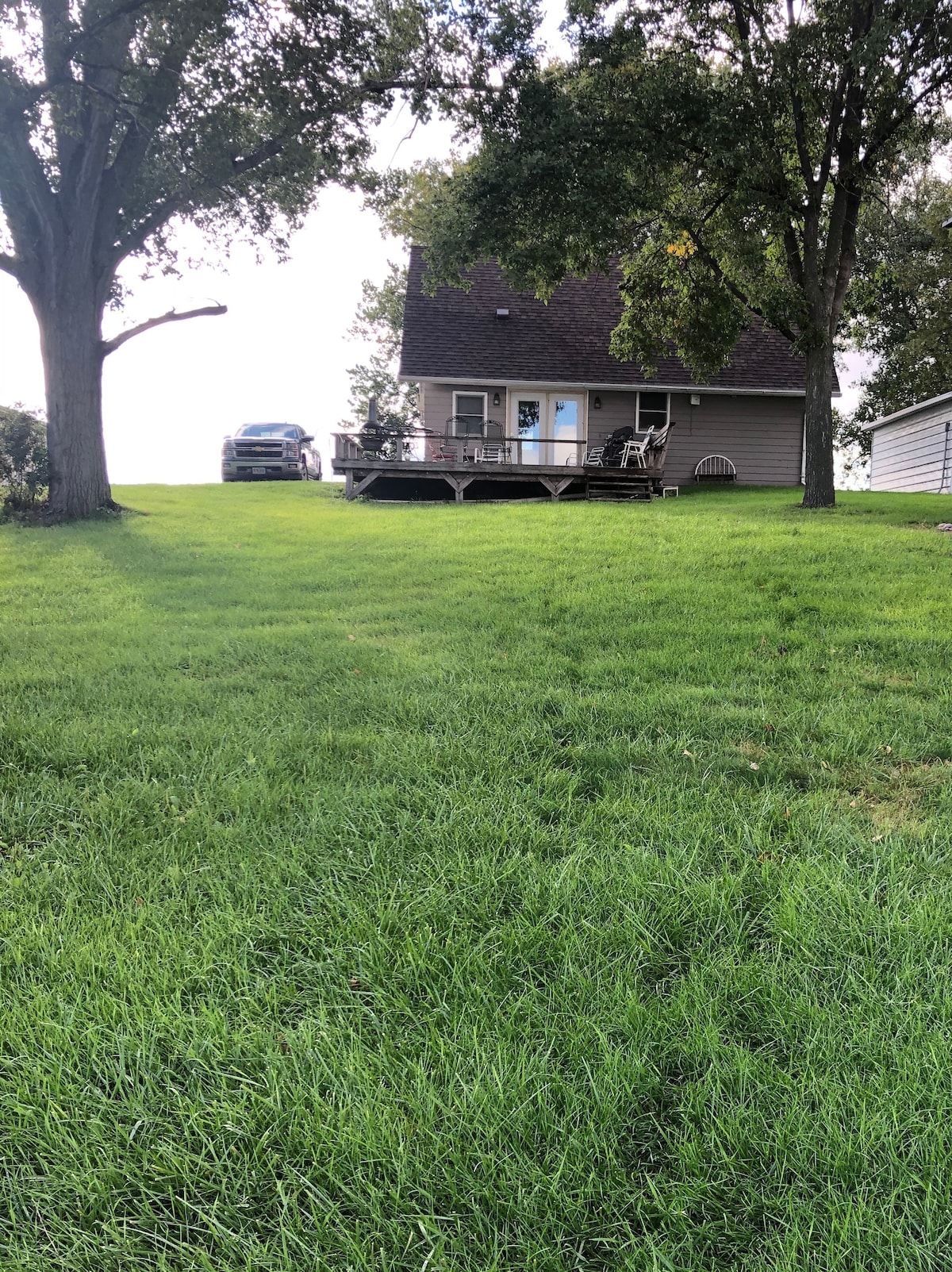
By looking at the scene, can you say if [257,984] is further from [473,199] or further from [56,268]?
[56,268]

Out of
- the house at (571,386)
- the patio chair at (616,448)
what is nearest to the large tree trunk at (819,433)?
the patio chair at (616,448)

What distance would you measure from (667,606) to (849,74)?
1098 cm

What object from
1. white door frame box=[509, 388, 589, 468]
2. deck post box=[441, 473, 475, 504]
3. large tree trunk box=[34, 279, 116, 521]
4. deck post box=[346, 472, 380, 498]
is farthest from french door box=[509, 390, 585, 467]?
large tree trunk box=[34, 279, 116, 521]

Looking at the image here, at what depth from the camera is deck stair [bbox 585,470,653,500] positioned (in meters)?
15.3

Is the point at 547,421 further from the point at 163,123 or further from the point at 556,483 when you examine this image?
the point at 163,123

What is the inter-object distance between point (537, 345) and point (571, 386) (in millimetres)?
1599

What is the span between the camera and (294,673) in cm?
431

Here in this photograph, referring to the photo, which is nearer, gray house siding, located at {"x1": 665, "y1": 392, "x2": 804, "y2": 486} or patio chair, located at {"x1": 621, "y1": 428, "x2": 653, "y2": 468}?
patio chair, located at {"x1": 621, "y1": 428, "x2": 653, "y2": 468}

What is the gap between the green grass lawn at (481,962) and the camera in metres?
1.28

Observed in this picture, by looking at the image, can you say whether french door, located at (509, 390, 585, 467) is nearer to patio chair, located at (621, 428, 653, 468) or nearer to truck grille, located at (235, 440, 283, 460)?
patio chair, located at (621, 428, 653, 468)

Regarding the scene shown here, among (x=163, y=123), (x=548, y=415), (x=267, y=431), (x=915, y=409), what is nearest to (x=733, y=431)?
(x=915, y=409)

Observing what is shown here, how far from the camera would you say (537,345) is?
1923 cm

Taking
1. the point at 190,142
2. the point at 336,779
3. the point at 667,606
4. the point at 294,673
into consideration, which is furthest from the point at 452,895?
the point at 190,142

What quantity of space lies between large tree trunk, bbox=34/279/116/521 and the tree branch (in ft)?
1.04
